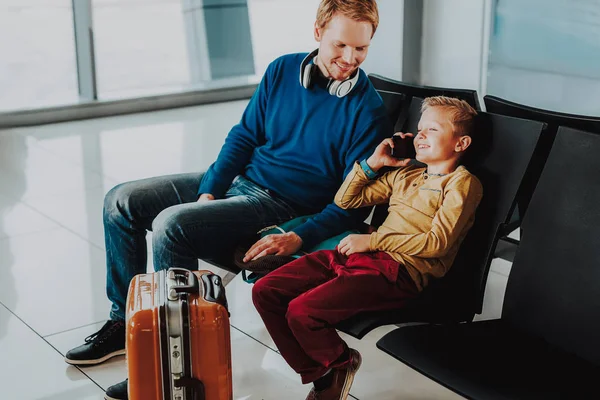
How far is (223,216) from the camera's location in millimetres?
2523

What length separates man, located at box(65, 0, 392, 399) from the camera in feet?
8.09

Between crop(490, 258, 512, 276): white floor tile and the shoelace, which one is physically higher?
the shoelace

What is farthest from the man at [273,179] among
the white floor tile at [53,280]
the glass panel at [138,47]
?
the glass panel at [138,47]

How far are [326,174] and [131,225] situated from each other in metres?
0.62

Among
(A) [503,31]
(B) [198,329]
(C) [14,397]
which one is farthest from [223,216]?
(A) [503,31]

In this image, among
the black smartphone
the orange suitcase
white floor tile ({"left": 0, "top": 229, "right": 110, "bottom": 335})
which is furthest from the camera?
white floor tile ({"left": 0, "top": 229, "right": 110, "bottom": 335})

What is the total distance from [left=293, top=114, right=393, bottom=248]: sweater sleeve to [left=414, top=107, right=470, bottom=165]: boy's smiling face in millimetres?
209

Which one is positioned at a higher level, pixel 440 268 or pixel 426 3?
pixel 426 3

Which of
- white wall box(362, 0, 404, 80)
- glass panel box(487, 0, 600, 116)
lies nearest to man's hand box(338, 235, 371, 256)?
glass panel box(487, 0, 600, 116)

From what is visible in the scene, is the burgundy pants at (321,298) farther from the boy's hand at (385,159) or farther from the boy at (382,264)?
the boy's hand at (385,159)

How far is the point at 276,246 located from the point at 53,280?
56.9 inches

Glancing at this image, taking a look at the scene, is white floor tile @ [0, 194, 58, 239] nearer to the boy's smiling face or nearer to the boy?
the boy

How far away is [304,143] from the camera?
2.61 m

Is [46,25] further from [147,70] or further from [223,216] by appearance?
[223,216]
